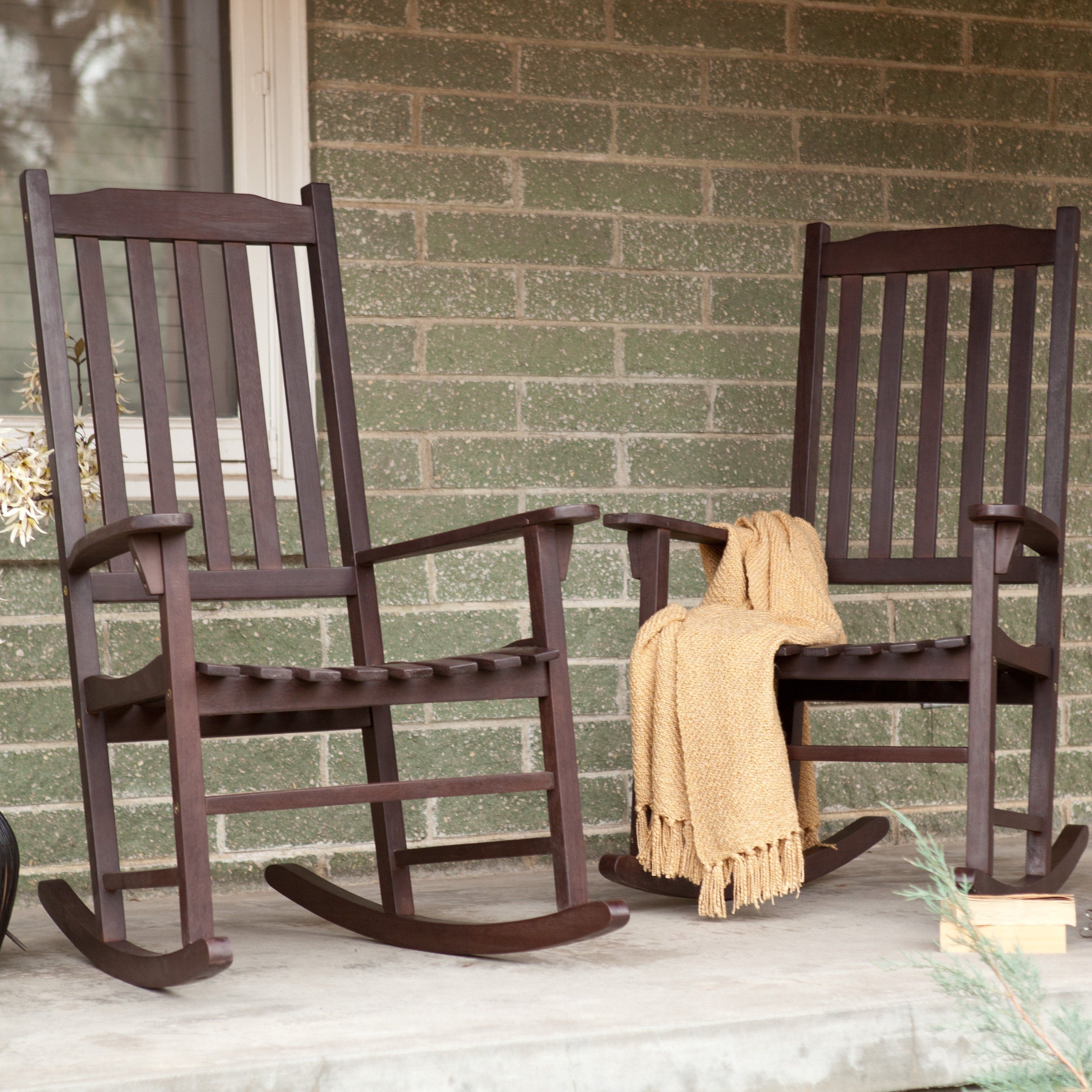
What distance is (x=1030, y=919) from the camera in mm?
1734

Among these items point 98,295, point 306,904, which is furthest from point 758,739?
point 98,295

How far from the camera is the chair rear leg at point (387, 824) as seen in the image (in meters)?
1.98

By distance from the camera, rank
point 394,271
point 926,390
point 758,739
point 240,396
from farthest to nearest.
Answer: point 394,271 → point 926,390 → point 240,396 → point 758,739

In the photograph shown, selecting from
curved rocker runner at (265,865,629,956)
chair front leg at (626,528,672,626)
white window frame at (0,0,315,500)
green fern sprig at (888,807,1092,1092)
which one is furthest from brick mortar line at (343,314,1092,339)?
green fern sprig at (888,807,1092,1092)

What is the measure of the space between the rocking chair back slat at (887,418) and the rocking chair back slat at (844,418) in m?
0.04

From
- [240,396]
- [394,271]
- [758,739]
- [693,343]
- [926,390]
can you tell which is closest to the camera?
[758,739]

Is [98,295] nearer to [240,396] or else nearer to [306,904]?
[240,396]

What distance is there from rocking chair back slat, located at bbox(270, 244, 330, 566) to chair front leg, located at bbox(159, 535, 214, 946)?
548 mm

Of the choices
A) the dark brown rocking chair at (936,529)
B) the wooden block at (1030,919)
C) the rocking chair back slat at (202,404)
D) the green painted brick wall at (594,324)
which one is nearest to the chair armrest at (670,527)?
the dark brown rocking chair at (936,529)

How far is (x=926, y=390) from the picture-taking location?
7.79 ft

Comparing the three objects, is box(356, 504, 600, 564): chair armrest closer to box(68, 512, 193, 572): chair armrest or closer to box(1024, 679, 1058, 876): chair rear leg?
Answer: box(68, 512, 193, 572): chair armrest

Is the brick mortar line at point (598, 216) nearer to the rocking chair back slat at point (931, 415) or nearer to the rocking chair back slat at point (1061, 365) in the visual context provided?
the rocking chair back slat at point (931, 415)

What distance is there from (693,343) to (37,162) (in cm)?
130

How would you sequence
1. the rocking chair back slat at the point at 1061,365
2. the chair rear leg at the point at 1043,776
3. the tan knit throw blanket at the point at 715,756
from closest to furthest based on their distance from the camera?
the tan knit throw blanket at the point at 715,756, the chair rear leg at the point at 1043,776, the rocking chair back slat at the point at 1061,365
